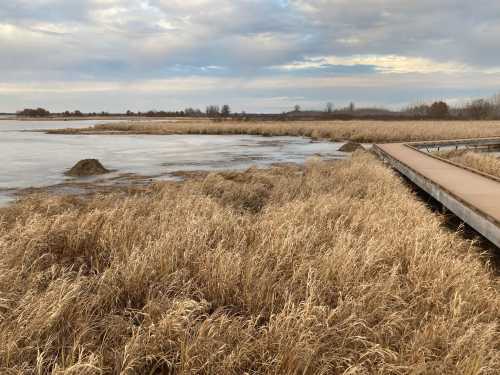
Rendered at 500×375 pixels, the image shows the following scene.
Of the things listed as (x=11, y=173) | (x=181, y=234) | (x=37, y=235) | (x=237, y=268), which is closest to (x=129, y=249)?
(x=181, y=234)

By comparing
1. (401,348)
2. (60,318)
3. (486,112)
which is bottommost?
(401,348)

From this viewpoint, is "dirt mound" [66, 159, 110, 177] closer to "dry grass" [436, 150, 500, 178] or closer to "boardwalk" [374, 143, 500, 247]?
"boardwalk" [374, 143, 500, 247]

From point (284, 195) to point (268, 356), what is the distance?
6.40 metres

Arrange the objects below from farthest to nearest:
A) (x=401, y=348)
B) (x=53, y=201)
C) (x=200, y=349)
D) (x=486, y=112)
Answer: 1. (x=486, y=112)
2. (x=53, y=201)
3. (x=401, y=348)
4. (x=200, y=349)

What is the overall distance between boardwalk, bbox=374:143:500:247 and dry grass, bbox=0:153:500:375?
54 cm

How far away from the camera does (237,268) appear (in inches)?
163

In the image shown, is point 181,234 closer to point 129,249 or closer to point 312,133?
point 129,249

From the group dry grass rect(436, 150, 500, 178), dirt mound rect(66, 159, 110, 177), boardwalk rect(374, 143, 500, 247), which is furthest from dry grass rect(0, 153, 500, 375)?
dry grass rect(436, 150, 500, 178)

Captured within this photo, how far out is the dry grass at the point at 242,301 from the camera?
113 inches

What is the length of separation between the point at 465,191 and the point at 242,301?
20.1 feet

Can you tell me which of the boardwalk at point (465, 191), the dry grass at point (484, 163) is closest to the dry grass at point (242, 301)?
the boardwalk at point (465, 191)

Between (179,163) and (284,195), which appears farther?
(179,163)

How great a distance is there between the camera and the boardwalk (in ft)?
19.2

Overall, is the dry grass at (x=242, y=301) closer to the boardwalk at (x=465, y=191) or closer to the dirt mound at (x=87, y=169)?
the boardwalk at (x=465, y=191)
